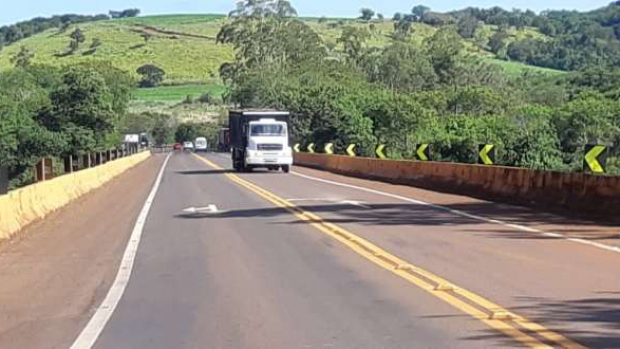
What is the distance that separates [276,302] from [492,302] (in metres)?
2.35

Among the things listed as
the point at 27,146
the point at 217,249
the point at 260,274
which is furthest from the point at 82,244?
the point at 27,146

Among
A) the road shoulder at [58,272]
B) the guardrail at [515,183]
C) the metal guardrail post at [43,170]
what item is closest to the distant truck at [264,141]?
the guardrail at [515,183]

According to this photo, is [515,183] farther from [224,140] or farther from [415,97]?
[415,97]

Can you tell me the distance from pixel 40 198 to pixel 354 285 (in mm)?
14426

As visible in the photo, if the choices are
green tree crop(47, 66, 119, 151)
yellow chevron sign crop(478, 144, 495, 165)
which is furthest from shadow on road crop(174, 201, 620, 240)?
green tree crop(47, 66, 119, 151)

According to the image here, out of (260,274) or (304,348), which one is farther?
(260,274)

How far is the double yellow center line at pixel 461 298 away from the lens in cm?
1011

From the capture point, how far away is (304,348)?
987cm

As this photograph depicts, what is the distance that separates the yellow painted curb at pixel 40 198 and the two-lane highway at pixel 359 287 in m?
2.62

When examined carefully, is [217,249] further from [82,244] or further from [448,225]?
[448,225]

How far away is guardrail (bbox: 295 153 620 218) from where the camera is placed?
23.8 metres

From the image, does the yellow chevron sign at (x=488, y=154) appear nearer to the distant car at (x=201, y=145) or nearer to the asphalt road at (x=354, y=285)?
the asphalt road at (x=354, y=285)

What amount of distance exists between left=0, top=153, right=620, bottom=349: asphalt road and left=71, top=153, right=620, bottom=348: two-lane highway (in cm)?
2

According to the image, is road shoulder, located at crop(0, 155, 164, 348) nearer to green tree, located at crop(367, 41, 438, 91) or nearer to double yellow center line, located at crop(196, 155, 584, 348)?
double yellow center line, located at crop(196, 155, 584, 348)
